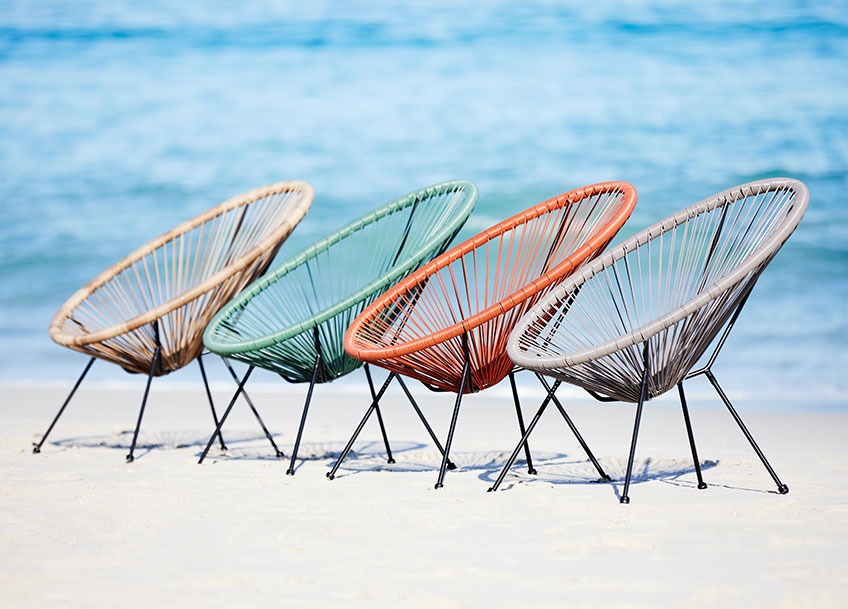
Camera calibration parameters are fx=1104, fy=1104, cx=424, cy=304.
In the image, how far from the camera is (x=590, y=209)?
3.47 meters

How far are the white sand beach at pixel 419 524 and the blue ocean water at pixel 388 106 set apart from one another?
16.1 feet

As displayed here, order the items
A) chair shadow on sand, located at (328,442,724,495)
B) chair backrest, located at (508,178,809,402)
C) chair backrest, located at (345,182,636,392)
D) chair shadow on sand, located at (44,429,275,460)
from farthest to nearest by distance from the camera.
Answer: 1. chair shadow on sand, located at (44,429,275,460)
2. chair shadow on sand, located at (328,442,724,495)
3. chair backrest, located at (345,182,636,392)
4. chair backrest, located at (508,178,809,402)

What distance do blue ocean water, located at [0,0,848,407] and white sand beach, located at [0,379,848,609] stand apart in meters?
4.91

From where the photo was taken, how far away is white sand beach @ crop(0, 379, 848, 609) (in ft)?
6.66

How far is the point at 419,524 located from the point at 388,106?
763 cm

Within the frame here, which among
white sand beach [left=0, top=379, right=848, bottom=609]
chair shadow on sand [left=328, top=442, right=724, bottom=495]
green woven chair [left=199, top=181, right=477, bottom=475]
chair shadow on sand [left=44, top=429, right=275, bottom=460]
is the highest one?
green woven chair [left=199, top=181, right=477, bottom=475]

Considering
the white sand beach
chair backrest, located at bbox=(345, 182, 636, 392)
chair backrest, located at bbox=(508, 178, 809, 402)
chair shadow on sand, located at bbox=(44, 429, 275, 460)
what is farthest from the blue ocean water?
chair backrest, located at bbox=(508, 178, 809, 402)

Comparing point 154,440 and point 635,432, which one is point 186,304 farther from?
point 635,432

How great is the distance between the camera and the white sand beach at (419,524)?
203cm

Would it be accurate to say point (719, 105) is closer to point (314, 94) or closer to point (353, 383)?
point (314, 94)

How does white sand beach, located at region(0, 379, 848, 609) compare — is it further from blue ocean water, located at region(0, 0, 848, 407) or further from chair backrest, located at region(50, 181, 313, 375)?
blue ocean water, located at region(0, 0, 848, 407)

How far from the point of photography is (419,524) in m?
2.59

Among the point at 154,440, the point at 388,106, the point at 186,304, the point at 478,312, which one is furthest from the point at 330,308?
the point at 388,106

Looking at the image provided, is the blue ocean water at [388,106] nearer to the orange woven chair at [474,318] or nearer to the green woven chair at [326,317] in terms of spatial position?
the green woven chair at [326,317]
